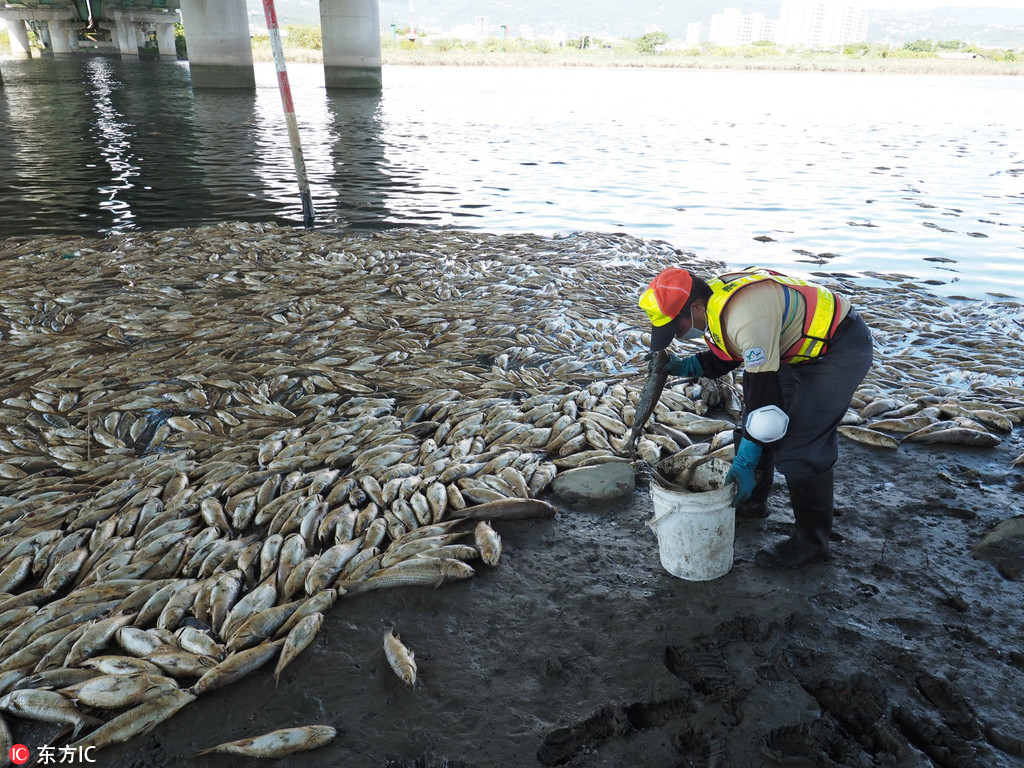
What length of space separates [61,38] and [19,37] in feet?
Answer: 25.2

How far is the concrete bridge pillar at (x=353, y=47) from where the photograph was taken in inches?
1491

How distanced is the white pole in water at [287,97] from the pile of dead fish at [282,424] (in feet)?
8.05

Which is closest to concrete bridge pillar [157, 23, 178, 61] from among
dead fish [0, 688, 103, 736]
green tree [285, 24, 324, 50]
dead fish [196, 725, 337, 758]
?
green tree [285, 24, 324, 50]

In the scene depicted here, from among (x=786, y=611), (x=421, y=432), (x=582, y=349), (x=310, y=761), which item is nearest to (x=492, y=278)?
(x=582, y=349)

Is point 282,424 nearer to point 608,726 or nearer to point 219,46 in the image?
point 608,726

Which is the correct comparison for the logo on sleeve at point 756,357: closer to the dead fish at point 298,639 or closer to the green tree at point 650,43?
the dead fish at point 298,639

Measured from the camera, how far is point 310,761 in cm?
278

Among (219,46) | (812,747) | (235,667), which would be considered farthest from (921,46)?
(235,667)

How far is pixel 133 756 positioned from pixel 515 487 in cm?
251

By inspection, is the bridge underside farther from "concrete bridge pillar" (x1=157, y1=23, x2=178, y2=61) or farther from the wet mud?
"concrete bridge pillar" (x1=157, y1=23, x2=178, y2=61)

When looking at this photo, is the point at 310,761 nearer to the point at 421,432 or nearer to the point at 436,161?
the point at 421,432

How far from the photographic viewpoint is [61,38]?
267 feet

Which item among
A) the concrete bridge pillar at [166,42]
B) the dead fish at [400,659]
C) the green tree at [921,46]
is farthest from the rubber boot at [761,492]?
the green tree at [921,46]

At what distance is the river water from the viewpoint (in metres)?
11.7
